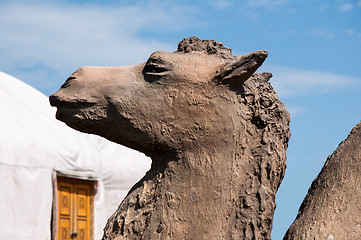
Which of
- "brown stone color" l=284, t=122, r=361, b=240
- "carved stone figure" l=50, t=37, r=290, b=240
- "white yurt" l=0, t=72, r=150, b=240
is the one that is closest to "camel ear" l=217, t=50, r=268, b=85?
"carved stone figure" l=50, t=37, r=290, b=240

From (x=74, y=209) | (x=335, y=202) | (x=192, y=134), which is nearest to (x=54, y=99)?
(x=192, y=134)

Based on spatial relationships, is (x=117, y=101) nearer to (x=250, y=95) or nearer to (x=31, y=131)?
(x=250, y=95)

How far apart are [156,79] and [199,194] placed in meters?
0.53

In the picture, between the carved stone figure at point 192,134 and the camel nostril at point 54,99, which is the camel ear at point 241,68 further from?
the camel nostril at point 54,99

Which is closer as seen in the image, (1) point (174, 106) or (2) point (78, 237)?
(1) point (174, 106)

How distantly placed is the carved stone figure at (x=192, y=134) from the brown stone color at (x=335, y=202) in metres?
0.17

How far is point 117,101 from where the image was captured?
2.97 meters

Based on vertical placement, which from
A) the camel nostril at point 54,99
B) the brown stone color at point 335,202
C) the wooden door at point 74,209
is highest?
the wooden door at point 74,209

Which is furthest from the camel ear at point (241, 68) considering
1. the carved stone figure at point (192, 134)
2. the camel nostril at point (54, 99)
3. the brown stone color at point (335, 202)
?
the camel nostril at point (54, 99)

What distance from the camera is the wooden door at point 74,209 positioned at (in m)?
11.7

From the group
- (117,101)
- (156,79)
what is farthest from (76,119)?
(156,79)

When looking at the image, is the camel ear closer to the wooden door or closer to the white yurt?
the white yurt

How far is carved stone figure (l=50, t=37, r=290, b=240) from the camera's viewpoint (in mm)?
2859

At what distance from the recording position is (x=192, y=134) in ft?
9.61
